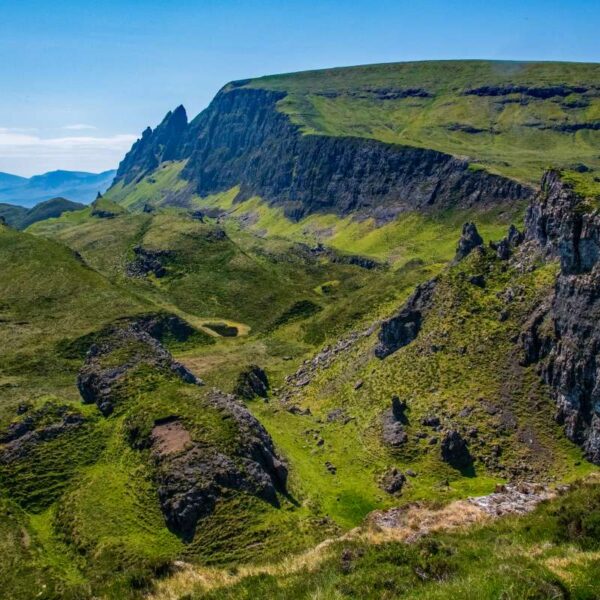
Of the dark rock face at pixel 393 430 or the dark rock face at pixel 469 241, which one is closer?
the dark rock face at pixel 393 430

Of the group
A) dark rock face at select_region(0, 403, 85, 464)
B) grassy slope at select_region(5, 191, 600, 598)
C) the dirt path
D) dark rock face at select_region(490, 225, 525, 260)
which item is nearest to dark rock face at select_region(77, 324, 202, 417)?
grassy slope at select_region(5, 191, 600, 598)

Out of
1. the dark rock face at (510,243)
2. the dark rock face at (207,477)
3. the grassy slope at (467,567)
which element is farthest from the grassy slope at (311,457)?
the grassy slope at (467,567)

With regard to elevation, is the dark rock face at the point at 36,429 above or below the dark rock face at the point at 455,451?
above

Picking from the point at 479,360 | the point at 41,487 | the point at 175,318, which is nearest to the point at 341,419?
the point at 479,360

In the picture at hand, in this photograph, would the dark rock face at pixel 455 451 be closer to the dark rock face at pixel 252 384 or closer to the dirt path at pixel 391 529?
the dirt path at pixel 391 529

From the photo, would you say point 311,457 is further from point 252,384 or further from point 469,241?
point 469,241

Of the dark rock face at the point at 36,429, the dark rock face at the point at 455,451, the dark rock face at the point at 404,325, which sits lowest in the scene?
the dark rock face at the point at 455,451

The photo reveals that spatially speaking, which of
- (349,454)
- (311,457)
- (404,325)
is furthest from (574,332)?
(311,457)
